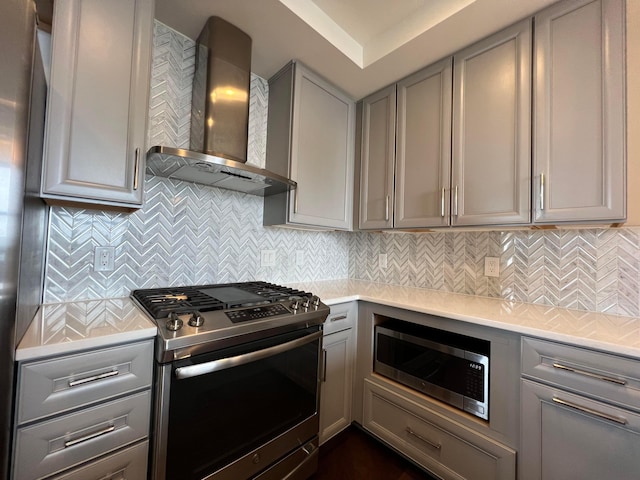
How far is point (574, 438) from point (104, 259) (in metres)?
2.15

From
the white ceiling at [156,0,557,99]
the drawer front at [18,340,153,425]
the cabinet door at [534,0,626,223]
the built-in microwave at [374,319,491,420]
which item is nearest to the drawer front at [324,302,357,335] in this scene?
the built-in microwave at [374,319,491,420]

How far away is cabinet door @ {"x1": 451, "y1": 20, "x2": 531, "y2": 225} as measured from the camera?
1.37 meters

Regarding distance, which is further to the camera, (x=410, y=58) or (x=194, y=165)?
(x=410, y=58)

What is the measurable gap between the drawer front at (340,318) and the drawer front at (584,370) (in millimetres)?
906

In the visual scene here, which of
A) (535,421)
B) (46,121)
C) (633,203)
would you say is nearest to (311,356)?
(535,421)

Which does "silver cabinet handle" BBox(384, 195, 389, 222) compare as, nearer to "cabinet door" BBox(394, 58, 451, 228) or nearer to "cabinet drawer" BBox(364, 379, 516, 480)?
"cabinet door" BBox(394, 58, 451, 228)

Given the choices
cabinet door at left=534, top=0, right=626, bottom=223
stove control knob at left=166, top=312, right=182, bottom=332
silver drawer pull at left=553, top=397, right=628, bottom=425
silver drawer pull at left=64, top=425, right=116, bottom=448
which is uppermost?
cabinet door at left=534, top=0, right=626, bottom=223

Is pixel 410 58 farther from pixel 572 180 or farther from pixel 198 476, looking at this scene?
pixel 198 476

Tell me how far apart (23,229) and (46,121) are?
0.51 meters

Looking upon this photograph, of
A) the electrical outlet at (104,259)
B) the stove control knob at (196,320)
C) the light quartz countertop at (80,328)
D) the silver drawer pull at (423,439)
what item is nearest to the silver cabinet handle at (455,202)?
the silver drawer pull at (423,439)

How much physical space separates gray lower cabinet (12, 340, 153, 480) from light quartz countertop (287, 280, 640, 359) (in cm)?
96

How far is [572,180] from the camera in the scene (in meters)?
1.23

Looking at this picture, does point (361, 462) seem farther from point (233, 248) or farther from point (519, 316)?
point (233, 248)

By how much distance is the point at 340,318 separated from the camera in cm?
170
